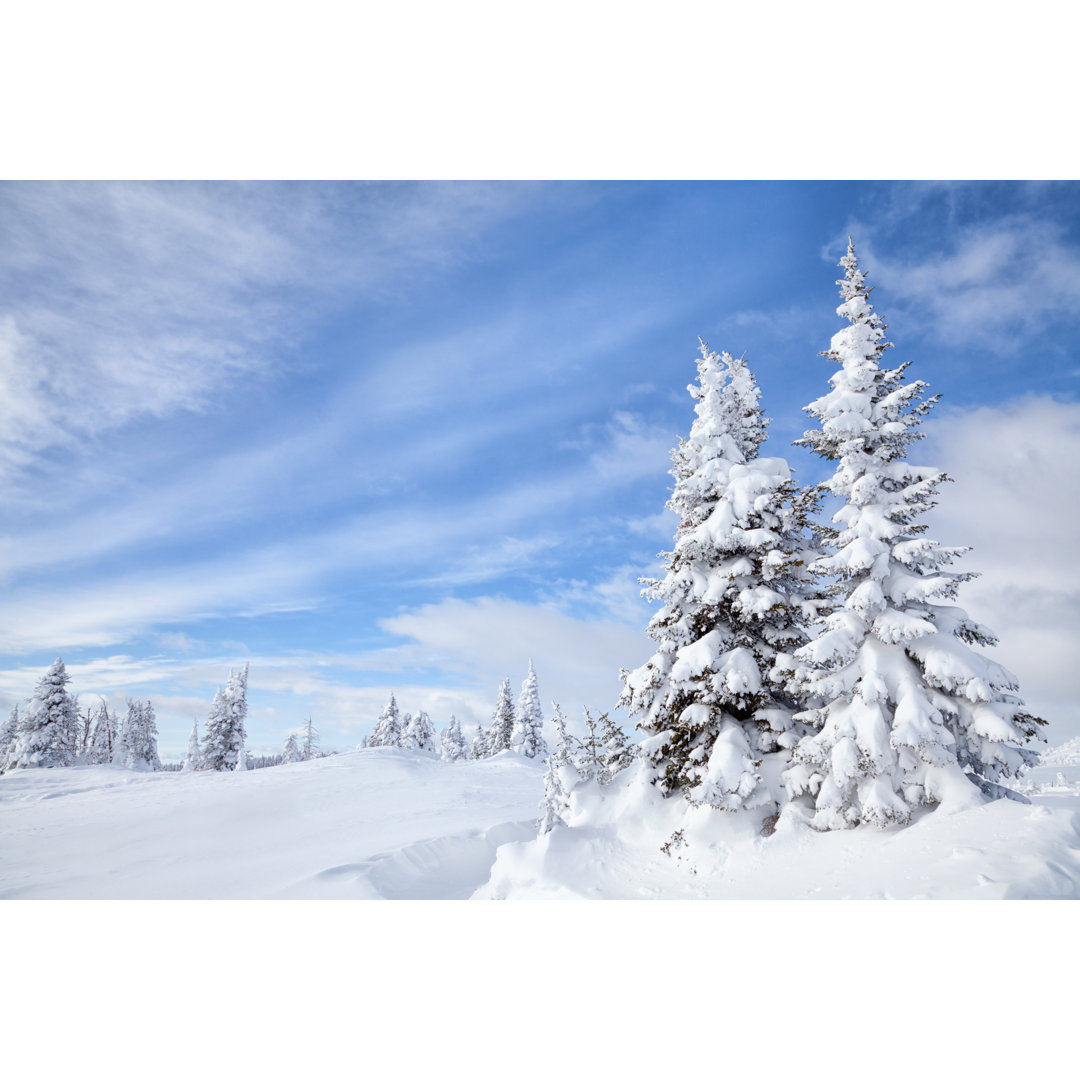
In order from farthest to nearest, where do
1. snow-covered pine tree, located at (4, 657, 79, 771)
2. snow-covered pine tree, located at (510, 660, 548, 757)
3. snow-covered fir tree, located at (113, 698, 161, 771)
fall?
A: snow-covered fir tree, located at (113, 698, 161, 771) < snow-covered pine tree, located at (510, 660, 548, 757) < snow-covered pine tree, located at (4, 657, 79, 771)

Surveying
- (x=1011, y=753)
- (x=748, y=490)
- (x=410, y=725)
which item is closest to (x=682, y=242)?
(x=748, y=490)

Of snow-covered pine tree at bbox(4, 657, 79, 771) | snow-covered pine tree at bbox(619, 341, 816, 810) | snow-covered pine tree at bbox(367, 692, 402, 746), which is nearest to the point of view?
snow-covered pine tree at bbox(619, 341, 816, 810)

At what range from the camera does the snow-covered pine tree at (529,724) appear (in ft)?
160

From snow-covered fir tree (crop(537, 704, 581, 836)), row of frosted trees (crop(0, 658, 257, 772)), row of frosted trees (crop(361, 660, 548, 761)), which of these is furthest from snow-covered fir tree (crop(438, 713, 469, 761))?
snow-covered fir tree (crop(537, 704, 581, 836))

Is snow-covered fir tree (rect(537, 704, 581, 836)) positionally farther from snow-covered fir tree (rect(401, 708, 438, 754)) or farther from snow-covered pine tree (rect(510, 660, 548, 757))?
snow-covered fir tree (rect(401, 708, 438, 754))

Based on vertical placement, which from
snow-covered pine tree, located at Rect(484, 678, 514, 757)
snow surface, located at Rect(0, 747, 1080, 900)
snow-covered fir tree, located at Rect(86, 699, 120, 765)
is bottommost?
snow-covered fir tree, located at Rect(86, 699, 120, 765)

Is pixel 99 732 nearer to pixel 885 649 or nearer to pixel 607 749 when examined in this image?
pixel 607 749

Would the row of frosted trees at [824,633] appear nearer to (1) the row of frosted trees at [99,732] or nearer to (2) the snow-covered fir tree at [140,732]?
(1) the row of frosted trees at [99,732]

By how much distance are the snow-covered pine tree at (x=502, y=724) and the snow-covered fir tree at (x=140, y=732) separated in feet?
146

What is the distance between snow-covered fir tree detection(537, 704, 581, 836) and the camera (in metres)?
12.2

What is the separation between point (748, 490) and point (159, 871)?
52.9 ft

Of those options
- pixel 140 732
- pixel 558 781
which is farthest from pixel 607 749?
pixel 140 732

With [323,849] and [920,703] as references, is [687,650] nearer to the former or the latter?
[920,703]

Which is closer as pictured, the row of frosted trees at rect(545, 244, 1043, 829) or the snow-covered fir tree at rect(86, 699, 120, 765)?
the row of frosted trees at rect(545, 244, 1043, 829)
